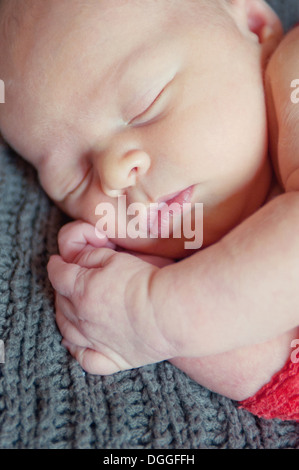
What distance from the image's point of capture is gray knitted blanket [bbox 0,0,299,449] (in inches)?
30.7

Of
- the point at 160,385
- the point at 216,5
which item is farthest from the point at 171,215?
the point at 216,5

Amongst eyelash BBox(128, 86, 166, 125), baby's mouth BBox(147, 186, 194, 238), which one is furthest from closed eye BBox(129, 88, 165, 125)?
baby's mouth BBox(147, 186, 194, 238)

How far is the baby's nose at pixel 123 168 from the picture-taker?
0.92 meters

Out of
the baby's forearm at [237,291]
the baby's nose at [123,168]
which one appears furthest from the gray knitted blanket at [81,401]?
the baby's nose at [123,168]

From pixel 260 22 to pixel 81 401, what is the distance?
84cm

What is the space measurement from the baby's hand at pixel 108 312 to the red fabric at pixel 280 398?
18 centimetres

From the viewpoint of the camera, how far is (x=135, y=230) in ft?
3.34

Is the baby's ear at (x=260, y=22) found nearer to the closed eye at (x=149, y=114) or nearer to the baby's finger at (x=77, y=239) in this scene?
the closed eye at (x=149, y=114)

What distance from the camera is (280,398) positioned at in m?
0.87

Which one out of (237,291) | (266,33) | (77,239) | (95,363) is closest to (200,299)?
(237,291)

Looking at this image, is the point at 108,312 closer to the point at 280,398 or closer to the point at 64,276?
the point at 64,276

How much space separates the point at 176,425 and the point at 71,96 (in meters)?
0.58

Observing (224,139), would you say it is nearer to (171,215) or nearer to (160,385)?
(171,215)
